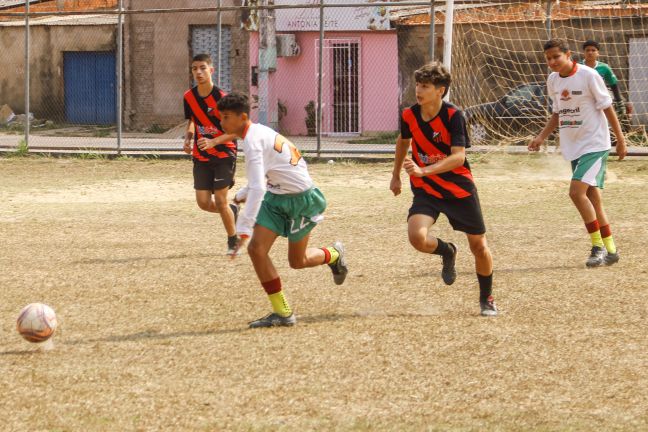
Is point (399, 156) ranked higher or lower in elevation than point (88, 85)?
lower

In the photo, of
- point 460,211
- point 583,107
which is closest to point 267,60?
point 583,107

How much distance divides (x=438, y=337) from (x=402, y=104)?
67.3 ft

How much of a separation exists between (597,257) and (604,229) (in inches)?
12.3

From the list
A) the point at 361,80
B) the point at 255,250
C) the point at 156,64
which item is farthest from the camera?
the point at 156,64

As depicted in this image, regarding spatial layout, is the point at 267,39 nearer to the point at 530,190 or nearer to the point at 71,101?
the point at 71,101

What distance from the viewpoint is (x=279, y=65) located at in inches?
1104

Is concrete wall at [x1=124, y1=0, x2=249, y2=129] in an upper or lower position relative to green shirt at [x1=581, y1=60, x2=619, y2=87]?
upper

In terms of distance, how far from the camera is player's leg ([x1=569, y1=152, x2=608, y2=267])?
8.91 meters

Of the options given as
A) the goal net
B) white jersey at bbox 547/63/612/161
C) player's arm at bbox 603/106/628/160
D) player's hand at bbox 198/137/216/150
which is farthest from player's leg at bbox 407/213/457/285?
the goal net

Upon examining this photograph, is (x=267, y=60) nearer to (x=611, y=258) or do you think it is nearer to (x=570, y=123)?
(x=570, y=123)

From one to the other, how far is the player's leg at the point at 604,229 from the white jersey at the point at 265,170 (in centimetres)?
319

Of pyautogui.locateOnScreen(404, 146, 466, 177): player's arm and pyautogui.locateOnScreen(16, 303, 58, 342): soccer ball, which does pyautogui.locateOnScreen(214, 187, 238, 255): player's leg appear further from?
pyautogui.locateOnScreen(16, 303, 58, 342): soccer ball

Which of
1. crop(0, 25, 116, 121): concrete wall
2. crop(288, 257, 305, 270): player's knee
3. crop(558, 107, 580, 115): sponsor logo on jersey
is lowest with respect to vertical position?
crop(288, 257, 305, 270): player's knee

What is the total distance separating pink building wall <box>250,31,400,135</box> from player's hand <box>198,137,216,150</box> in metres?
16.5
